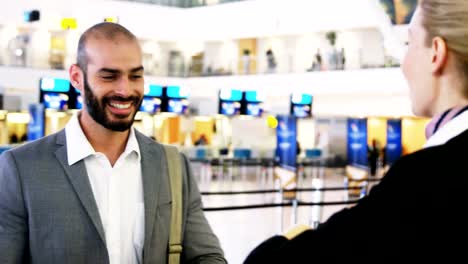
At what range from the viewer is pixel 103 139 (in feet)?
7.57

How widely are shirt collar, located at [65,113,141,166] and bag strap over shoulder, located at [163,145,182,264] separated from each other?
13 cm

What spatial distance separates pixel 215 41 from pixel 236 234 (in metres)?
23.9

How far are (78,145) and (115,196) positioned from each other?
8.4 inches

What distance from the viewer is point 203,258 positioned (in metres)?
2.34

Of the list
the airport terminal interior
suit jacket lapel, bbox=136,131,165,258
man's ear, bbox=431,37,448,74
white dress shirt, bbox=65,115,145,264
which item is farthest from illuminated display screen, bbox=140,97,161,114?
man's ear, bbox=431,37,448,74

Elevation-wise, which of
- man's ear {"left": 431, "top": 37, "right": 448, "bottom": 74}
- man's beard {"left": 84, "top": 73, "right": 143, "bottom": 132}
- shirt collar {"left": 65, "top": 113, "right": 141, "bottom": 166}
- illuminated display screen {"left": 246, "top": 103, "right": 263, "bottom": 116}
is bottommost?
illuminated display screen {"left": 246, "top": 103, "right": 263, "bottom": 116}

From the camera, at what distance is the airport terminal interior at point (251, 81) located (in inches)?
762

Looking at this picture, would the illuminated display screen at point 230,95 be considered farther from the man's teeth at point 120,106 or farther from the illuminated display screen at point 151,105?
the man's teeth at point 120,106

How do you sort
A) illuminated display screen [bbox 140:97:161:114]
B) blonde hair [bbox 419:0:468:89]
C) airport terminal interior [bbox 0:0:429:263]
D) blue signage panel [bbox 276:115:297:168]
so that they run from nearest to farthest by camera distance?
1. blonde hair [bbox 419:0:468:89]
2. illuminated display screen [bbox 140:97:161:114]
3. blue signage panel [bbox 276:115:297:168]
4. airport terminal interior [bbox 0:0:429:263]

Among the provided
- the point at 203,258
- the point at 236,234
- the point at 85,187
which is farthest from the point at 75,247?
the point at 236,234

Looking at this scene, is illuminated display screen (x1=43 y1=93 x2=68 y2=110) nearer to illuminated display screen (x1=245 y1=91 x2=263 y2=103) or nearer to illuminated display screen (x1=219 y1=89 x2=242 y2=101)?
illuminated display screen (x1=219 y1=89 x2=242 y2=101)

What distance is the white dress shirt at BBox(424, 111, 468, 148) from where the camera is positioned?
119 cm

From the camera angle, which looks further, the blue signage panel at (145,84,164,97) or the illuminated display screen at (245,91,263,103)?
the illuminated display screen at (245,91,263,103)

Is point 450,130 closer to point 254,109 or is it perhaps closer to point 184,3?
point 254,109
